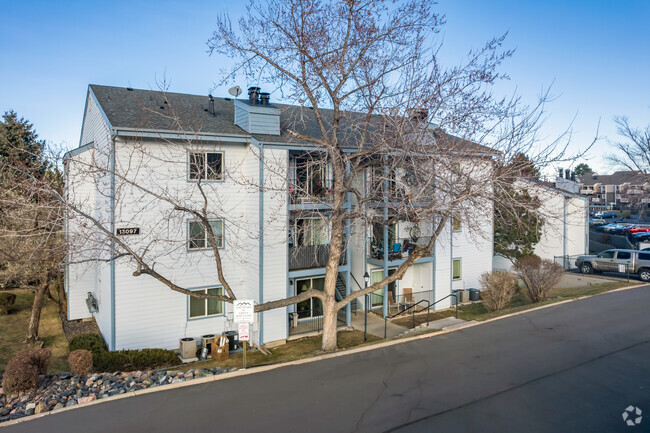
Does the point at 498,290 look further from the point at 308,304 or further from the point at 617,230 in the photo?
the point at 617,230

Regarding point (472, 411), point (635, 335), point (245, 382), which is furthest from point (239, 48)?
point (635, 335)

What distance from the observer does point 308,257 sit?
18.0m

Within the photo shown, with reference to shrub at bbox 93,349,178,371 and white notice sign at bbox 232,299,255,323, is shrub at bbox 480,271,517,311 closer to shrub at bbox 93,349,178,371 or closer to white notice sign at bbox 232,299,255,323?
white notice sign at bbox 232,299,255,323

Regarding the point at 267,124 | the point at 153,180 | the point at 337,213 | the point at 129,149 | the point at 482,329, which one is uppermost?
the point at 267,124

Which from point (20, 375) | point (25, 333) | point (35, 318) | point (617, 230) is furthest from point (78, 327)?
point (617, 230)

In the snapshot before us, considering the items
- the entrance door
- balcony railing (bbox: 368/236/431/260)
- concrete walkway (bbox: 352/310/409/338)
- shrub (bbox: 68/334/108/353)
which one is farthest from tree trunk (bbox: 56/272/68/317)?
balcony railing (bbox: 368/236/431/260)

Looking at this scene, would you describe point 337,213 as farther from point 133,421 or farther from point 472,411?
point 133,421

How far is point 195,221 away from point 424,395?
33.8ft

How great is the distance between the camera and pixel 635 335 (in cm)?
1235

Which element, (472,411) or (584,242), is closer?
(472,411)

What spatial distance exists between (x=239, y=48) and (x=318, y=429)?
381 inches

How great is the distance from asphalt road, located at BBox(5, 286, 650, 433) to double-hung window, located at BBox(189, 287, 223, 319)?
7706 millimetres

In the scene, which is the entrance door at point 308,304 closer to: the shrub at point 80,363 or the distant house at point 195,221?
the distant house at point 195,221

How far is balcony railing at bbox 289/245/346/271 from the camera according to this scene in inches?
697
